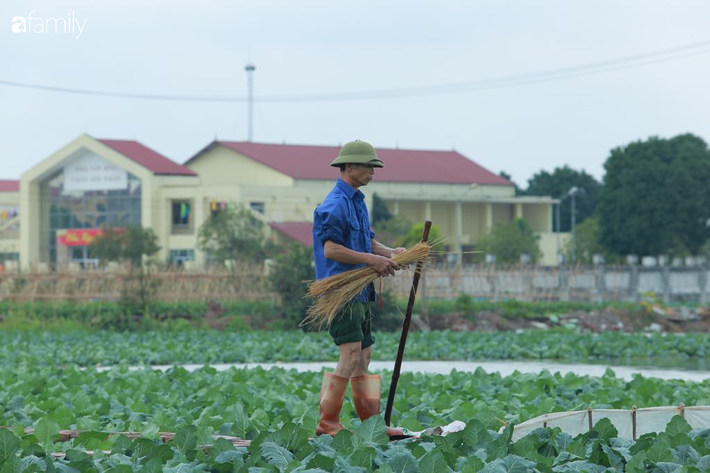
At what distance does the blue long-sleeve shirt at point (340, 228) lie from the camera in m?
6.98

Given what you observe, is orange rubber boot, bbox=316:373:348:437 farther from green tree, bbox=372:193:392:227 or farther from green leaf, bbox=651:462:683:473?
green tree, bbox=372:193:392:227

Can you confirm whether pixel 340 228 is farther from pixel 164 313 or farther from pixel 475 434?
pixel 164 313

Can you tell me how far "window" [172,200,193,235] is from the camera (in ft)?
215

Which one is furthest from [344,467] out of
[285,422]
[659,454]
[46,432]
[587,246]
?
[587,246]

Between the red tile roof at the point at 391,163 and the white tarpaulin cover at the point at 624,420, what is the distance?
60.5 m

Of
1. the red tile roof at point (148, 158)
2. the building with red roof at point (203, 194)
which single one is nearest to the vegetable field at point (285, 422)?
the building with red roof at point (203, 194)

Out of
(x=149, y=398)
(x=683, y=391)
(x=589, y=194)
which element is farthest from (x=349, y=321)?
(x=589, y=194)

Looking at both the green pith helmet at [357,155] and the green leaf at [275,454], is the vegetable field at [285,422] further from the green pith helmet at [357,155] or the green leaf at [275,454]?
the green pith helmet at [357,155]

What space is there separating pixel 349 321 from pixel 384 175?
65346mm

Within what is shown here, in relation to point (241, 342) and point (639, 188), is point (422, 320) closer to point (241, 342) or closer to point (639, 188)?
point (241, 342)

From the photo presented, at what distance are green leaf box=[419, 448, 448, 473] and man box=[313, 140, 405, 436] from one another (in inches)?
53.3

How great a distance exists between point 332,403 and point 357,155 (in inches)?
62.8

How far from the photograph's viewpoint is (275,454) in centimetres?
593

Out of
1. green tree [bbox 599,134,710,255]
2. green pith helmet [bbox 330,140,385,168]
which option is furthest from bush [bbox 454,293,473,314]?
green tree [bbox 599,134,710,255]
